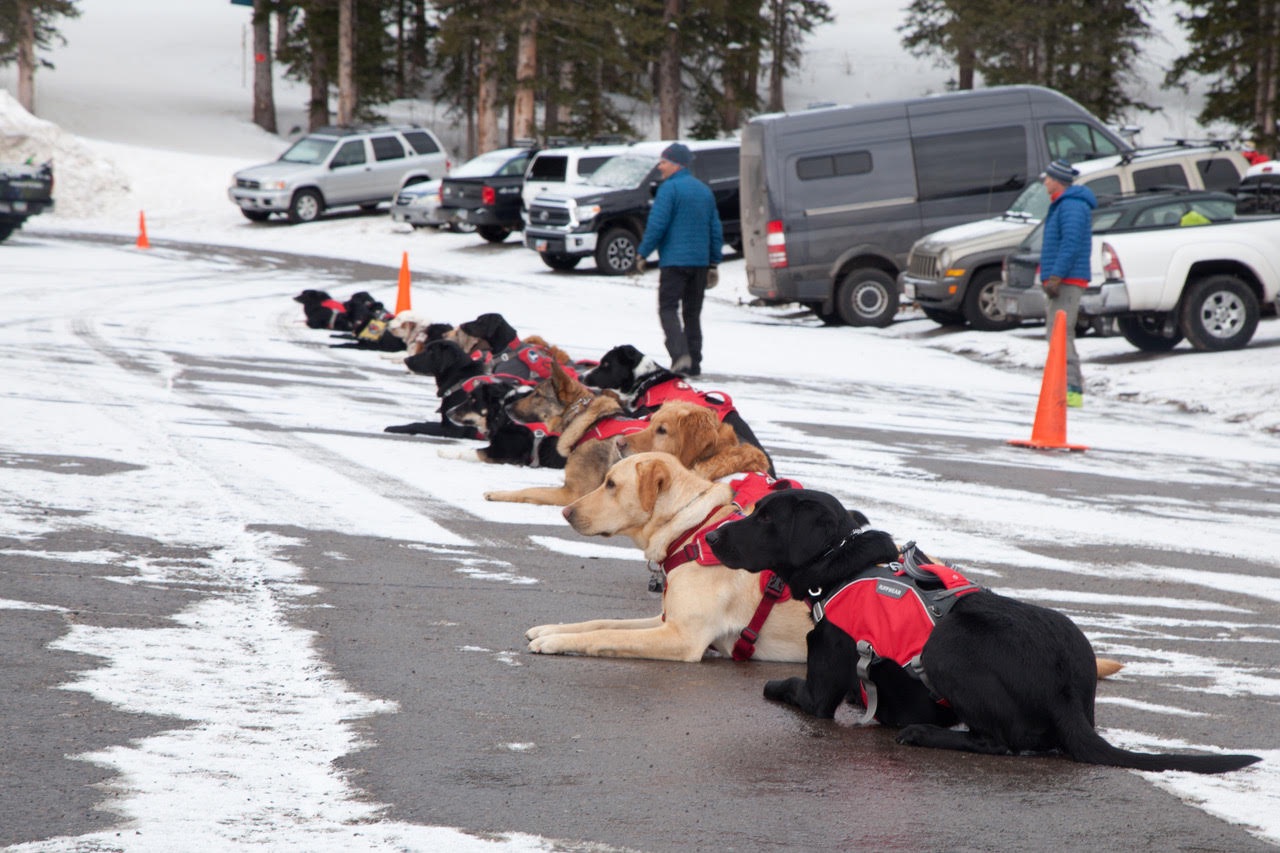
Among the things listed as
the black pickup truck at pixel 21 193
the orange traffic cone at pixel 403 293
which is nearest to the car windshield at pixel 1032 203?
the orange traffic cone at pixel 403 293

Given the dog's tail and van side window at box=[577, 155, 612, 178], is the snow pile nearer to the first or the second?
van side window at box=[577, 155, 612, 178]

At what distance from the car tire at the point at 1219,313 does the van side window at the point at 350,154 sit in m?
25.8

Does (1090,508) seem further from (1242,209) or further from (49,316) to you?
(49,316)

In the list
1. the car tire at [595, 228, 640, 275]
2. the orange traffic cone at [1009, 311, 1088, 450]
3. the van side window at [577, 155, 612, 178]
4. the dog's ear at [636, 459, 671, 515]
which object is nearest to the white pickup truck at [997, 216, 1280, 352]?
the orange traffic cone at [1009, 311, 1088, 450]

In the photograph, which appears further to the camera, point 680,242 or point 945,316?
point 945,316

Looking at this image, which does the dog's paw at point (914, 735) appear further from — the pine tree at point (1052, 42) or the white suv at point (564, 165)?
the pine tree at point (1052, 42)

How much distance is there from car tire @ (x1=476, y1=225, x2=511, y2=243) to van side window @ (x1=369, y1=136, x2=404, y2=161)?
603 centimetres

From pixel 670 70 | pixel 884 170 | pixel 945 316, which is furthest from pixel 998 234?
pixel 670 70

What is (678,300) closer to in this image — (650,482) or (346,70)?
(650,482)

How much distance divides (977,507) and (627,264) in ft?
64.8

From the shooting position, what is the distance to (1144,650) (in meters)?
5.57

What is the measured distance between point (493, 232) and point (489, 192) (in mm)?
1859

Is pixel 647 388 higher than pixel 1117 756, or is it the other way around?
pixel 647 388

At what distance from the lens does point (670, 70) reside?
141 ft
